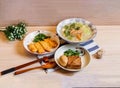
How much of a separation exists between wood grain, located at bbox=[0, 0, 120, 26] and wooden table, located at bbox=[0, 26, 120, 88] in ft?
0.41

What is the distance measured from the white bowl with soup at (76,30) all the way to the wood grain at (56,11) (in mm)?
33

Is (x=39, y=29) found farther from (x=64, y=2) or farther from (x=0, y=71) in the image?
(x=0, y=71)

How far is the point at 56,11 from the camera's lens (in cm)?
107

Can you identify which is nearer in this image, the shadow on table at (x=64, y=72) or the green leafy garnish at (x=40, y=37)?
the shadow on table at (x=64, y=72)

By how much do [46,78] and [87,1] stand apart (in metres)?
0.40

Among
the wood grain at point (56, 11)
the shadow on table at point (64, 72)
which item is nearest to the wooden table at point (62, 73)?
the shadow on table at point (64, 72)

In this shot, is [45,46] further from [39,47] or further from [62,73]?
[62,73]

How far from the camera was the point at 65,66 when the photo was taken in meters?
0.90

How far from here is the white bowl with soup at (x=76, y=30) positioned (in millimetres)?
1014

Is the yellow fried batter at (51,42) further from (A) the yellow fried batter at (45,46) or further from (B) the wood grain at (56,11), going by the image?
(B) the wood grain at (56,11)

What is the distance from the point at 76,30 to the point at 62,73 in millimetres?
231

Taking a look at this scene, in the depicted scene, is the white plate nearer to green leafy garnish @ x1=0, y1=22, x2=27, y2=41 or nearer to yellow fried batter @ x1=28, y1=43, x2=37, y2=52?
yellow fried batter @ x1=28, y1=43, x2=37, y2=52

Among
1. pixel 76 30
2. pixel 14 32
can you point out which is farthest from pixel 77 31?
Result: pixel 14 32

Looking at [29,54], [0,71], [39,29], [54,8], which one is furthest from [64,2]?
[0,71]
